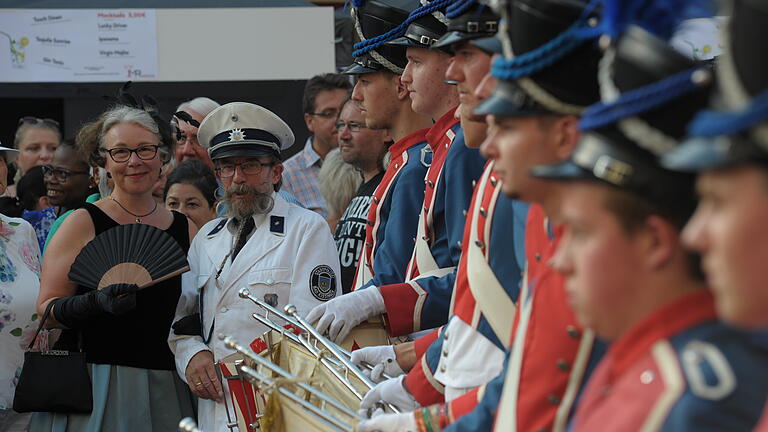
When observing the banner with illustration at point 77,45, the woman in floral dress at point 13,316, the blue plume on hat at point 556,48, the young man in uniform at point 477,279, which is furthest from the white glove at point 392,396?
the banner with illustration at point 77,45

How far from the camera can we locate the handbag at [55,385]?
4.62m

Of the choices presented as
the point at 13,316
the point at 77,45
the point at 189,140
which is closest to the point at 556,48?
the point at 13,316

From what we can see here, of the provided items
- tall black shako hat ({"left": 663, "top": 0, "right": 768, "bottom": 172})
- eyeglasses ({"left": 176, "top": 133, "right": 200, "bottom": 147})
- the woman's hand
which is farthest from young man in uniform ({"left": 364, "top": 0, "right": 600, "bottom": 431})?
eyeglasses ({"left": 176, "top": 133, "right": 200, "bottom": 147})

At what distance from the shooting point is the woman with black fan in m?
4.66

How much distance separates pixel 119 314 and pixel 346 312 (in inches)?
52.4

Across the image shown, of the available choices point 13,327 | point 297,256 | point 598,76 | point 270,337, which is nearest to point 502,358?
point 598,76

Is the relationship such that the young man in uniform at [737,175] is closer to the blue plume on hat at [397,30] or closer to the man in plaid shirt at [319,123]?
the blue plume on hat at [397,30]

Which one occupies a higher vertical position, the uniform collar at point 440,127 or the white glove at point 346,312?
the uniform collar at point 440,127

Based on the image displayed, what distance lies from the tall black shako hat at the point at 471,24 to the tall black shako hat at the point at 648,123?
135 cm

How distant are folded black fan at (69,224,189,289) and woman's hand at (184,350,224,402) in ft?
1.29

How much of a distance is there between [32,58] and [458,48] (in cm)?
554

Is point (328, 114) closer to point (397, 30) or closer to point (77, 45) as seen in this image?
point (77, 45)

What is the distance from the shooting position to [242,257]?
15.3 feet

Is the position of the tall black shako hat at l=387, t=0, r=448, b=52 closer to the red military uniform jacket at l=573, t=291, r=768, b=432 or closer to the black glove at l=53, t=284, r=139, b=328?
the black glove at l=53, t=284, r=139, b=328
